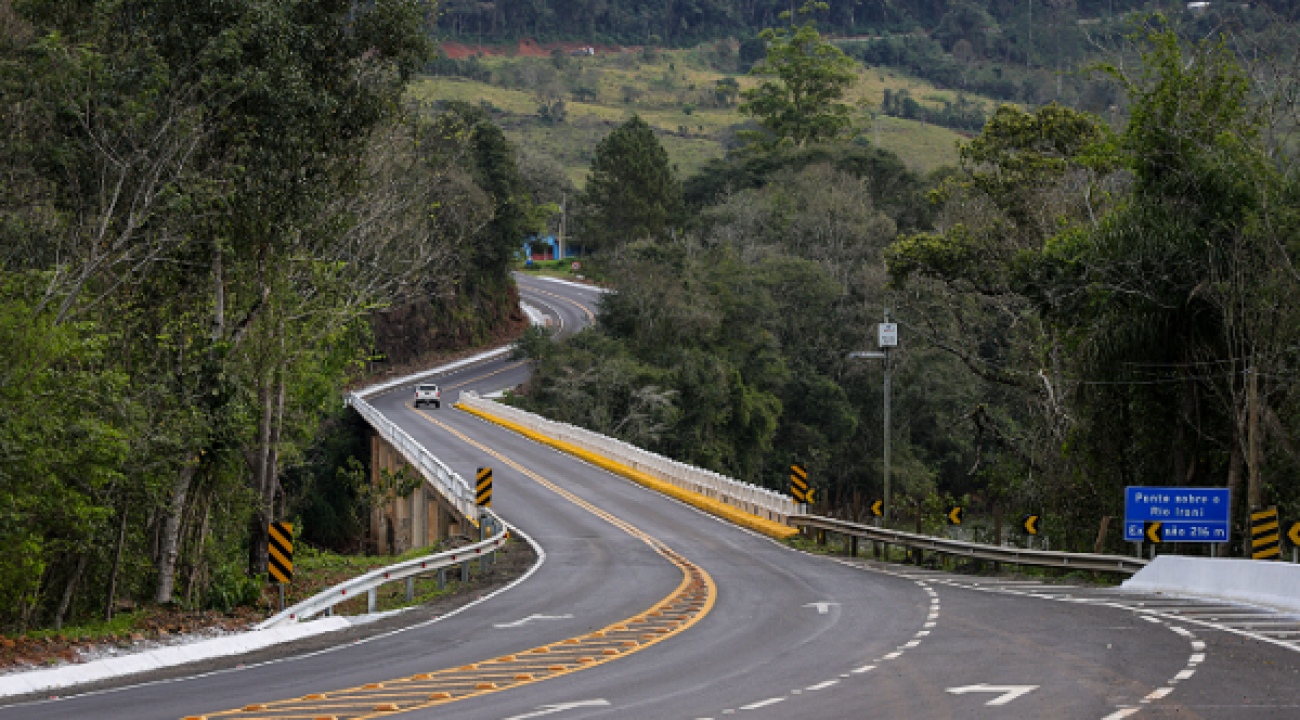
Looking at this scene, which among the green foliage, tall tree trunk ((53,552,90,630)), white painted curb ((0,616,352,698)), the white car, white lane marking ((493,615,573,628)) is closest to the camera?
white painted curb ((0,616,352,698))

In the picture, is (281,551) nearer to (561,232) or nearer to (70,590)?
(70,590)

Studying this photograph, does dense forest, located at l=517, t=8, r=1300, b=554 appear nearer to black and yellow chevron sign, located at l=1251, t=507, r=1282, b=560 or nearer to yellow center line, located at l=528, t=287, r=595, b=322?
black and yellow chevron sign, located at l=1251, t=507, r=1282, b=560

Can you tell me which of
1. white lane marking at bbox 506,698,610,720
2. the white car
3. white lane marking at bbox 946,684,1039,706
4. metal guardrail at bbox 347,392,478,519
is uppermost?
white lane marking at bbox 506,698,610,720

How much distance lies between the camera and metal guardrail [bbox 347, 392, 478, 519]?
32.9 meters

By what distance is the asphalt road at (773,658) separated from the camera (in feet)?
36.3

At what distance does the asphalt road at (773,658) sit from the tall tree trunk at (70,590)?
6287 mm

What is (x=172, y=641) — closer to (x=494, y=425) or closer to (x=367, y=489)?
(x=367, y=489)

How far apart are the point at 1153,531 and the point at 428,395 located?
155 feet

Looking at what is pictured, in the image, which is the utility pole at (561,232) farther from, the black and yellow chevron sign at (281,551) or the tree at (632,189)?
the black and yellow chevron sign at (281,551)

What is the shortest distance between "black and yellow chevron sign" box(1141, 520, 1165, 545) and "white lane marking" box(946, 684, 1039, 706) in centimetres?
1058

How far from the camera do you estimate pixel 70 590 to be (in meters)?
19.2

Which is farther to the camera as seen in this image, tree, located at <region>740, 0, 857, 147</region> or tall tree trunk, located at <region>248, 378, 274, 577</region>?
tree, located at <region>740, 0, 857, 147</region>

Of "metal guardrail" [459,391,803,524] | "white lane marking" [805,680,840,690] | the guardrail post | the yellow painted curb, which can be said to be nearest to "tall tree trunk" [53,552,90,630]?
the guardrail post

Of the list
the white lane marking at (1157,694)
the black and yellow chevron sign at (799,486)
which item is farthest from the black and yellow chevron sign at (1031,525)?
the white lane marking at (1157,694)
